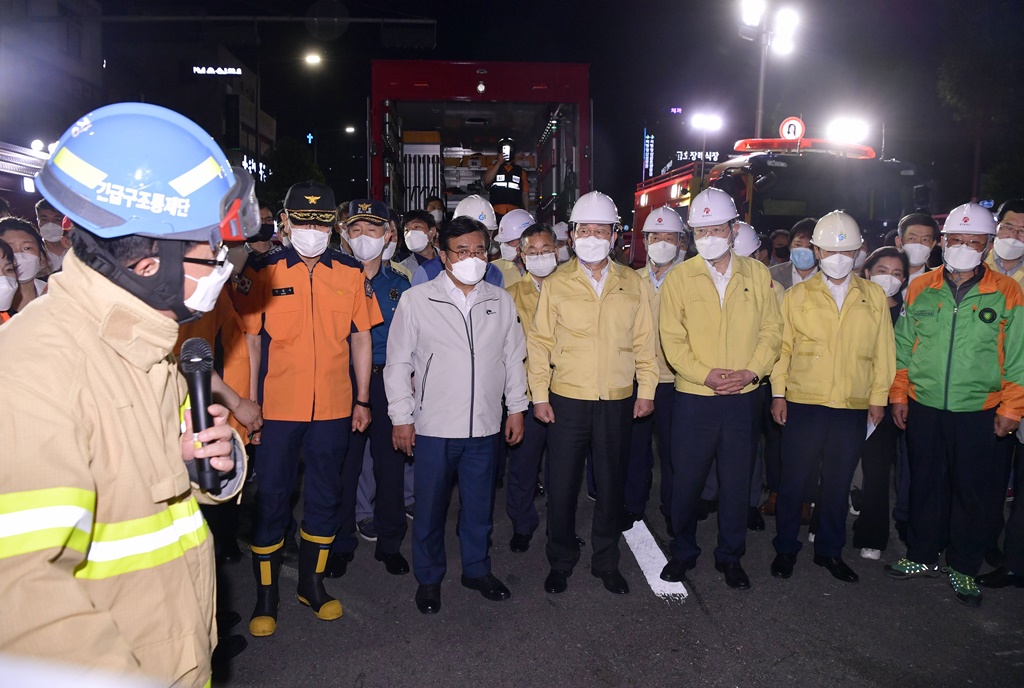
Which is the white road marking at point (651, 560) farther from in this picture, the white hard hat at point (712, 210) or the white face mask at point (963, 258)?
the white face mask at point (963, 258)

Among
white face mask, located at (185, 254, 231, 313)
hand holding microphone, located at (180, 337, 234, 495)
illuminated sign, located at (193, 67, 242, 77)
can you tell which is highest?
illuminated sign, located at (193, 67, 242, 77)

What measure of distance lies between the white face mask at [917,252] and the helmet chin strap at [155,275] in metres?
6.01

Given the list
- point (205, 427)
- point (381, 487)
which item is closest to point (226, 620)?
point (381, 487)

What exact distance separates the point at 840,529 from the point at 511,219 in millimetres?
4076

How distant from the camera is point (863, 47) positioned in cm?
2686

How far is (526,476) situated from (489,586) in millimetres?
1133

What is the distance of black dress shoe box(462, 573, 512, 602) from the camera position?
4512 mm

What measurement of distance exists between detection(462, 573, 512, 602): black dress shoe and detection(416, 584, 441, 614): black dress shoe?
240 mm

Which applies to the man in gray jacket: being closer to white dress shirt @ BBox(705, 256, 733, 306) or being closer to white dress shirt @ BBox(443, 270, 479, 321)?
white dress shirt @ BBox(443, 270, 479, 321)

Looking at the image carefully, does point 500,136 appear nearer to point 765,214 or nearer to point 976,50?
point 765,214

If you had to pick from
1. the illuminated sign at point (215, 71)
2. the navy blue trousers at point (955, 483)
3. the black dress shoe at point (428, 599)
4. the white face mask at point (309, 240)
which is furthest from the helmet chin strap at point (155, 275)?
the illuminated sign at point (215, 71)

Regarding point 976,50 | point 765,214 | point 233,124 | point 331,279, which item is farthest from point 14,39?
point 976,50

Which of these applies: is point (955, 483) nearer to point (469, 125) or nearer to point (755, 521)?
point (755, 521)

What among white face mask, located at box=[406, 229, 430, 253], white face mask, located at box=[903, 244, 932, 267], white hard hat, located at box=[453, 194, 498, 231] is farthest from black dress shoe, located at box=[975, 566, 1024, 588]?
white hard hat, located at box=[453, 194, 498, 231]
